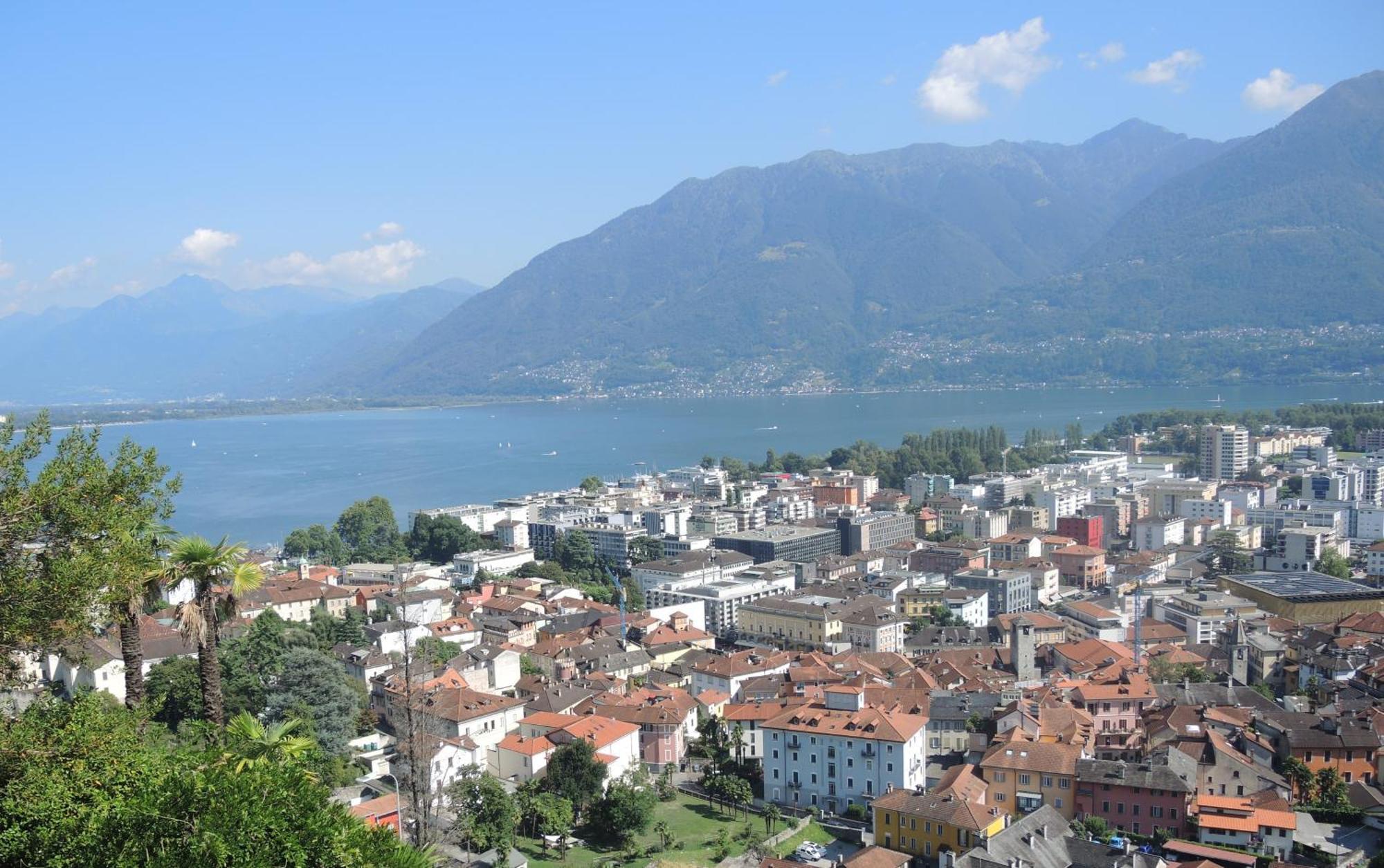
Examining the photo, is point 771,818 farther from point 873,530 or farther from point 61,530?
point 873,530

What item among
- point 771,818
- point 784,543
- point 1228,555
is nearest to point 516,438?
point 784,543

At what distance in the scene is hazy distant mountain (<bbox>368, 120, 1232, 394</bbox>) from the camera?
127m

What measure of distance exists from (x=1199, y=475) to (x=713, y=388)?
73.1m

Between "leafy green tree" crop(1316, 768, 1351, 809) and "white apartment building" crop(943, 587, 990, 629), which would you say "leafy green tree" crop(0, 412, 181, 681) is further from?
"white apartment building" crop(943, 587, 990, 629)

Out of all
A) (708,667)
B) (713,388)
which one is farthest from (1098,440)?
(713,388)

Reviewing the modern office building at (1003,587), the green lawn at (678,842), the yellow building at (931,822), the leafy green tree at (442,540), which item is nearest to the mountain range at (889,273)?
the leafy green tree at (442,540)

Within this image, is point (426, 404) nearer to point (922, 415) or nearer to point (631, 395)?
point (631, 395)

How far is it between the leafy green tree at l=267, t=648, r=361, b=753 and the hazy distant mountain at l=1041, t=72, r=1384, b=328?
96.0 m

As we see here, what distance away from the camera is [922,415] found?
72625mm

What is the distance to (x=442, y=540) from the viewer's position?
2845 centimetres

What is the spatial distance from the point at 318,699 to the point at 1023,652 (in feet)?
33.5

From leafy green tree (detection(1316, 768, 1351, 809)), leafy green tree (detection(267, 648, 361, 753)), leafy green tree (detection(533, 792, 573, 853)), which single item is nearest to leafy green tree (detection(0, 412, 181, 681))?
leafy green tree (detection(533, 792, 573, 853))

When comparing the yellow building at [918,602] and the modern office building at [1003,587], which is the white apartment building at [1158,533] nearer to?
the modern office building at [1003,587]

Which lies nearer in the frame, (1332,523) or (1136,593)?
(1136,593)
